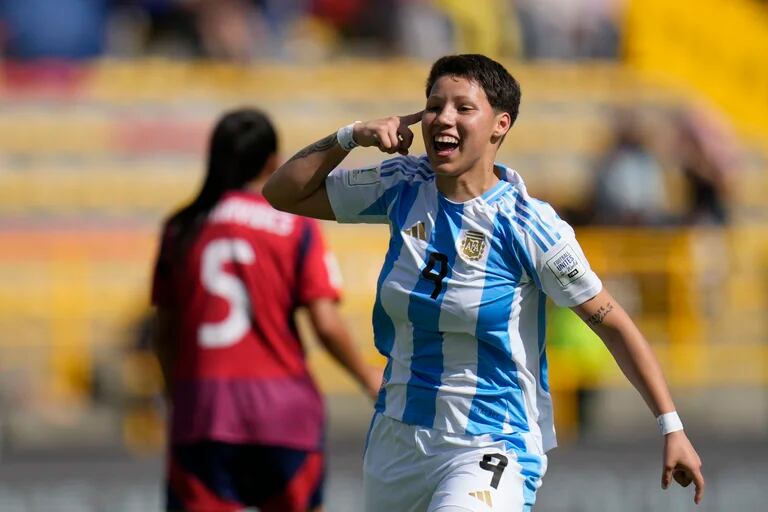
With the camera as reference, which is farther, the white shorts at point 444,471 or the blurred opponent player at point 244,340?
the blurred opponent player at point 244,340

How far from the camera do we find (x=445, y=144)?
4285 mm

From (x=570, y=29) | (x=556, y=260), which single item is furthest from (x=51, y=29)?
(x=556, y=260)

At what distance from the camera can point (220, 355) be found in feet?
18.4

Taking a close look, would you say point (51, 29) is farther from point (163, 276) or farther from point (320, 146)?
point (320, 146)

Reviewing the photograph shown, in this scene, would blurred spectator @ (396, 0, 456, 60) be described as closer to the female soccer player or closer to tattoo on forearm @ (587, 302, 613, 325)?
the female soccer player

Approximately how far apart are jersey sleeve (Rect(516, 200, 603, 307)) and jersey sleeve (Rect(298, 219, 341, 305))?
4.89 ft

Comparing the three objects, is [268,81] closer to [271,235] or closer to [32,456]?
[32,456]

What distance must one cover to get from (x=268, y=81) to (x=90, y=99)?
1.85 m

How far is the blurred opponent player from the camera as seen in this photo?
220 inches

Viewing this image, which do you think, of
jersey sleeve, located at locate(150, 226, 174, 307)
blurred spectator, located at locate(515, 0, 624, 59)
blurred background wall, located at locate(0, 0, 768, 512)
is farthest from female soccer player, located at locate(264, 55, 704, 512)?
blurred spectator, located at locate(515, 0, 624, 59)

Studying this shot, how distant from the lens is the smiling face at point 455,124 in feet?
14.0

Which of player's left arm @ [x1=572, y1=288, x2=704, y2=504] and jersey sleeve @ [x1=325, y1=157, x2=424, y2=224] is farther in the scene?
jersey sleeve @ [x1=325, y1=157, x2=424, y2=224]

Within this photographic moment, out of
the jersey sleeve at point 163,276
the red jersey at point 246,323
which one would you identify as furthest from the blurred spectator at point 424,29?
the red jersey at point 246,323

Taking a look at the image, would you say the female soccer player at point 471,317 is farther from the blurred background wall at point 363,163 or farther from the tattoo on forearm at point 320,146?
the blurred background wall at point 363,163
